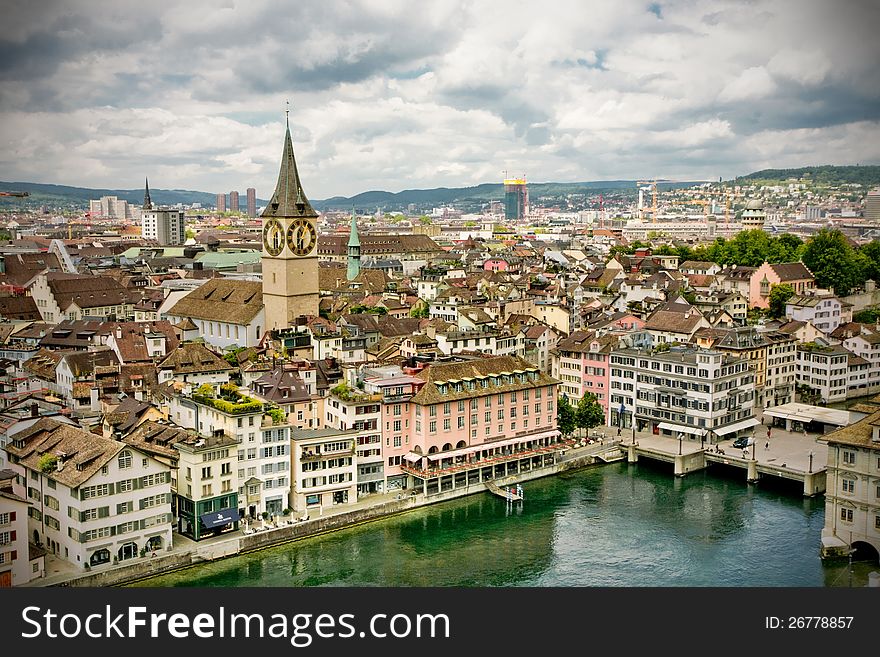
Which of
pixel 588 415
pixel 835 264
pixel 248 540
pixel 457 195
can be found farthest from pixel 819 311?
pixel 457 195

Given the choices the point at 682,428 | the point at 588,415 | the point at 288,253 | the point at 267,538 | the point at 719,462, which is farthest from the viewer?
the point at 288,253

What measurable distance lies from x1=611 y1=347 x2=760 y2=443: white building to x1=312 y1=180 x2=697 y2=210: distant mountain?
14287 cm

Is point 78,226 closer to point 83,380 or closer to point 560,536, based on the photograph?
point 83,380

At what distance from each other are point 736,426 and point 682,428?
1363mm

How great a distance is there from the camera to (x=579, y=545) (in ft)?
56.0

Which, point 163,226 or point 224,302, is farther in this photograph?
point 163,226

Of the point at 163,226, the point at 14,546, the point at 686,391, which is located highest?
the point at 163,226

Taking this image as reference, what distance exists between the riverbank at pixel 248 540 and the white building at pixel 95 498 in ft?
0.86

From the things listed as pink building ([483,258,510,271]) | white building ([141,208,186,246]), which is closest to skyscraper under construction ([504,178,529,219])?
white building ([141,208,186,246])

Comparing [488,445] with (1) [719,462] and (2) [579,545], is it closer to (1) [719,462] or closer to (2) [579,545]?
(2) [579,545]

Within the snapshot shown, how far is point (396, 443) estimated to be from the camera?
1959 cm

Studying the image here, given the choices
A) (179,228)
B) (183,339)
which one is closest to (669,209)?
(179,228)

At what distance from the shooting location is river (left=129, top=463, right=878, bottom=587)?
50.6 ft

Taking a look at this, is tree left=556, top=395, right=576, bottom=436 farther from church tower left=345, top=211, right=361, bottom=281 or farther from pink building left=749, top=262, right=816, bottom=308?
church tower left=345, top=211, right=361, bottom=281
